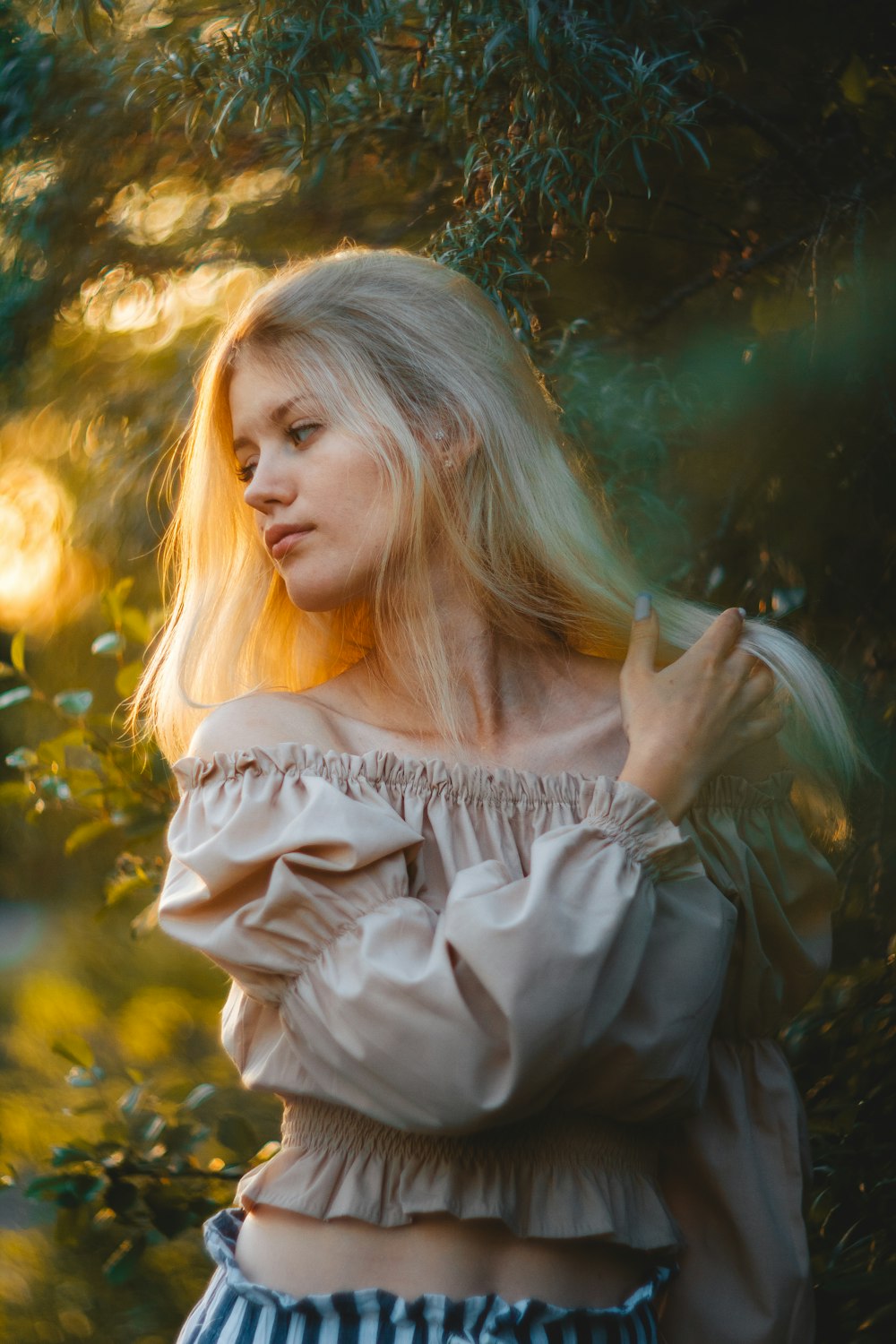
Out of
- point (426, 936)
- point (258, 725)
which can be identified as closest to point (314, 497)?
point (258, 725)

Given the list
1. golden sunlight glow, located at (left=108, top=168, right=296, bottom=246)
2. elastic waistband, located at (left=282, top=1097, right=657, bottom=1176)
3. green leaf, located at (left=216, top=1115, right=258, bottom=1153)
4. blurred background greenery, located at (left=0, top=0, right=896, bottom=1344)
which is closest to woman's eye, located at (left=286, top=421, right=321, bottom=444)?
blurred background greenery, located at (left=0, top=0, right=896, bottom=1344)

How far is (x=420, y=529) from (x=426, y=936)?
1.59ft

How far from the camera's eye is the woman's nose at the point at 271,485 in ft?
4.31

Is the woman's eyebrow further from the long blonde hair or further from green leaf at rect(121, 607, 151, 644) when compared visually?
green leaf at rect(121, 607, 151, 644)

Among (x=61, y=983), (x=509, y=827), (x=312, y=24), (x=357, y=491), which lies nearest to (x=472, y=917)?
(x=509, y=827)

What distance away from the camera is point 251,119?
205cm

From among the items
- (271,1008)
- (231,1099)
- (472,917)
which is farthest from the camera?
(231,1099)

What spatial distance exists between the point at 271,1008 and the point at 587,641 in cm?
57

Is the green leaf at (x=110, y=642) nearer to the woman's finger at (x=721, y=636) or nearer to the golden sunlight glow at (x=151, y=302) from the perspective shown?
the golden sunlight glow at (x=151, y=302)

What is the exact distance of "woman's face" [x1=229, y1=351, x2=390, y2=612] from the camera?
1.31m

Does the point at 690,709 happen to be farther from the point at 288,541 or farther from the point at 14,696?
the point at 14,696

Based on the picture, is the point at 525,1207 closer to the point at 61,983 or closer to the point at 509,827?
the point at 509,827

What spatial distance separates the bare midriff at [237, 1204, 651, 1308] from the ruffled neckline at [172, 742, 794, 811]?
1.25 feet

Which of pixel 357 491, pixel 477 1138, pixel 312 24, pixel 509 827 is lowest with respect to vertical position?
pixel 477 1138
